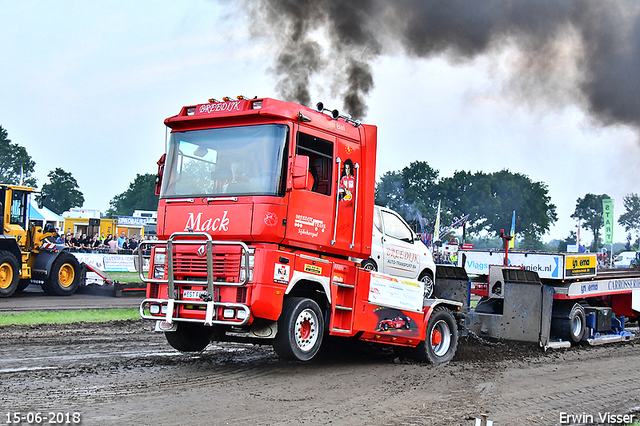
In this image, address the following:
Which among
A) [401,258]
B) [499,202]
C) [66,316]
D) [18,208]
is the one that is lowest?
[66,316]

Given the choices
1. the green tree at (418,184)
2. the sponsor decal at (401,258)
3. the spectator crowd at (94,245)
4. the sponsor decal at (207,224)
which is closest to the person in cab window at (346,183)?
the sponsor decal at (207,224)

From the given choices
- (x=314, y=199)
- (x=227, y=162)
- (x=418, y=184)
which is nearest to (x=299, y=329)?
(x=314, y=199)

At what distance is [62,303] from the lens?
18.5 metres

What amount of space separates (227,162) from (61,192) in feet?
295

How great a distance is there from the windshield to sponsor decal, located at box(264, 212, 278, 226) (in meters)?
0.28

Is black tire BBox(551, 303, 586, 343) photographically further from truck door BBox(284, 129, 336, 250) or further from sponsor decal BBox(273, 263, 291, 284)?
sponsor decal BBox(273, 263, 291, 284)

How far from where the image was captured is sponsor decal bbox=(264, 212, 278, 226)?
8062 mm

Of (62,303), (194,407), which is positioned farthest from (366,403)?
(62,303)

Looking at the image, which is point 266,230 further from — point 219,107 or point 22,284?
point 22,284

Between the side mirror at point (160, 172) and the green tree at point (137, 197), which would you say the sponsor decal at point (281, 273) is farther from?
the green tree at point (137, 197)

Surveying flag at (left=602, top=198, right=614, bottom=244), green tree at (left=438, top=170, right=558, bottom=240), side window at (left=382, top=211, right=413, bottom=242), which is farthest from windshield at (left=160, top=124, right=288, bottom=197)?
green tree at (left=438, top=170, right=558, bottom=240)

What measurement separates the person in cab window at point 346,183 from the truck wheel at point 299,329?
1544mm

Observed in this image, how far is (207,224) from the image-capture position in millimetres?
8430

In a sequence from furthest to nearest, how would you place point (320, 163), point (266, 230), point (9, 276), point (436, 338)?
point (9, 276)
point (436, 338)
point (320, 163)
point (266, 230)
